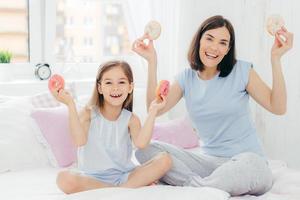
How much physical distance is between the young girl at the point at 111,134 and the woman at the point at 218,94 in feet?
0.27

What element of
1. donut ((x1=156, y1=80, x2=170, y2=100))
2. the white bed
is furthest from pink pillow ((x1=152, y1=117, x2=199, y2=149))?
donut ((x1=156, y1=80, x2=170, y2=100))

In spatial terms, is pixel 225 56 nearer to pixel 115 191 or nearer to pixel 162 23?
pixel 115 191

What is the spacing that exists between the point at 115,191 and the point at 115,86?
1.45 ft

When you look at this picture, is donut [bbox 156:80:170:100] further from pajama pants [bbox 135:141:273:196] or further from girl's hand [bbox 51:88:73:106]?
girl's hand [bbox 51:88:73:106]

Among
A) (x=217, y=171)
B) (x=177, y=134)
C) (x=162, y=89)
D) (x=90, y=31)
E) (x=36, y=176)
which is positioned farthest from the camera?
(x=90, y=31)

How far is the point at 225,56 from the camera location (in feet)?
7.00

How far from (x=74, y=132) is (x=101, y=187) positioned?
23 centimetres

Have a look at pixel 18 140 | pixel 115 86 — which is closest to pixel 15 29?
pixel 18 140

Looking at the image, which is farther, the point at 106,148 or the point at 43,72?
the point at 43,72

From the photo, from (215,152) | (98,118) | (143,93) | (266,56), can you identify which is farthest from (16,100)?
(266,56)

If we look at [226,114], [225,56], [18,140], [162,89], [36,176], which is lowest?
[36,176]

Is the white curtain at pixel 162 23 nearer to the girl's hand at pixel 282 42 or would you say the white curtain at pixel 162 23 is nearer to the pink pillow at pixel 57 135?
the pink pillow at pixel 57 135

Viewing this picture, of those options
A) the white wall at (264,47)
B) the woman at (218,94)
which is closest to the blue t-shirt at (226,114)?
the woman at (218,94)

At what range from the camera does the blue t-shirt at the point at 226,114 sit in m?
2.07
